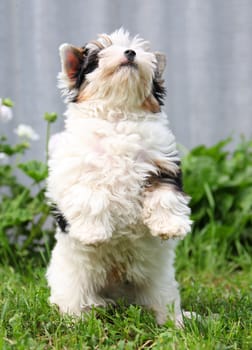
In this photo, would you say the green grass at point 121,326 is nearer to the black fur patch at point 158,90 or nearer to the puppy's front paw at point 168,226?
the puppy's front paw at point 168,226

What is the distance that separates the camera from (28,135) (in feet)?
17.0

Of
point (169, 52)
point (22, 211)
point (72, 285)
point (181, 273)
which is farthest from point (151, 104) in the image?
point (169, 52)

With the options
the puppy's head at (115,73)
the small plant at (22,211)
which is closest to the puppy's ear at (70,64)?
the puppy's head at (115,73)

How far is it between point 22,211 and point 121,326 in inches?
81.9

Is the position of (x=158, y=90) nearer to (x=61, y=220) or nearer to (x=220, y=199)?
(x=61, y=220)

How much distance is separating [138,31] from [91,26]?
459 millimetres

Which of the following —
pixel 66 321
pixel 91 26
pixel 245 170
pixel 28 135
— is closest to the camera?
pixel 66 321

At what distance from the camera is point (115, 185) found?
10.1 feet

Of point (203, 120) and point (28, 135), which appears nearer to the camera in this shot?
point (28, 135)

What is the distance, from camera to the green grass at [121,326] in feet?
9.16

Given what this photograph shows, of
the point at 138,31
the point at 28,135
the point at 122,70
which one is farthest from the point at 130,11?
the point at 122,70

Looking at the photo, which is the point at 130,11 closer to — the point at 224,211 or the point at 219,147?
the point at 219,147

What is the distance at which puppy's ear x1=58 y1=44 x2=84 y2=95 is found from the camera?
3322mm

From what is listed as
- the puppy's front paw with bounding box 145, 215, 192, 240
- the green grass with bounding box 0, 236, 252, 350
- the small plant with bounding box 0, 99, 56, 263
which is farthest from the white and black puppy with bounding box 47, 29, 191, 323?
the small plant with bounding box 0, 99, 56, 263
